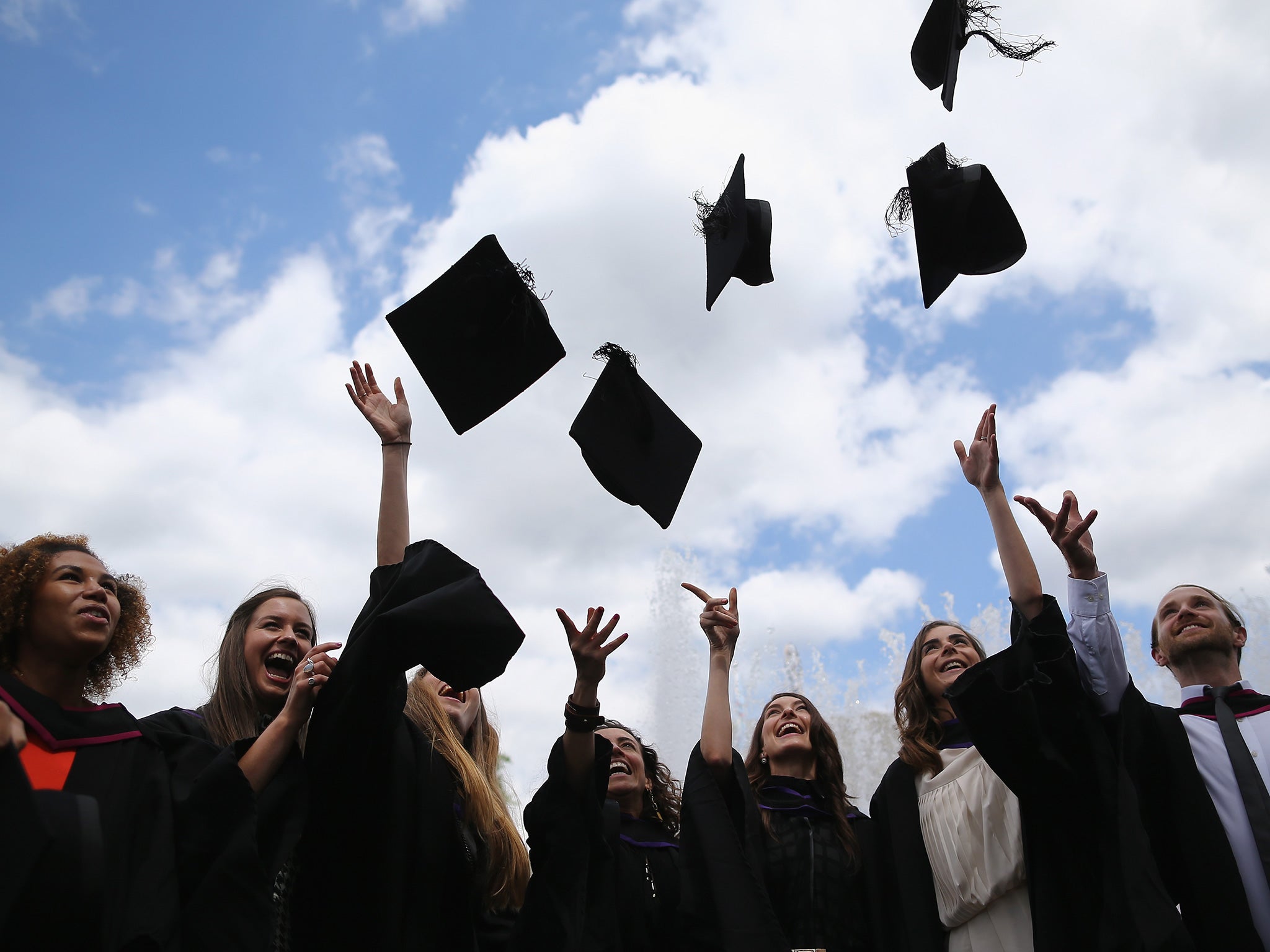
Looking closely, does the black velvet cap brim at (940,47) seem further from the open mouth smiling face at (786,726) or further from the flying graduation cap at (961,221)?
the open mouth smiling face at (786,726)

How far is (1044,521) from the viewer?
307 centimetres

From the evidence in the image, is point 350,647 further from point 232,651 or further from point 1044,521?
point 1044,521

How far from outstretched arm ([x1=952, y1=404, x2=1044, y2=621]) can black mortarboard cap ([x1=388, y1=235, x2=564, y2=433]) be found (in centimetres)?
158

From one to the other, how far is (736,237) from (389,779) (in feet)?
7.68

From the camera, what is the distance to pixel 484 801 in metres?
2.96

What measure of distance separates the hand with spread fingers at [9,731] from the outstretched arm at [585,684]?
1434 mm

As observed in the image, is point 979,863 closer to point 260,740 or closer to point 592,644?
point 592,644

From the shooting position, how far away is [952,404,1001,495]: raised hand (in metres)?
3.28

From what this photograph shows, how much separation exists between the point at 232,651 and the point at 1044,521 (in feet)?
8.19

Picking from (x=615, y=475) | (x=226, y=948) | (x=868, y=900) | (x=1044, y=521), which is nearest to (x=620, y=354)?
(x=615, y=475)

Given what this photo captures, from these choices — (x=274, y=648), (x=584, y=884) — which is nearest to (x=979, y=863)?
(x=584, y=884)

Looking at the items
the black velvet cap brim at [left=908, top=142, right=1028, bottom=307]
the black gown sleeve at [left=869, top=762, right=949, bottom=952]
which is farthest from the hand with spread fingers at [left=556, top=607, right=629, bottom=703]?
the black velvet cap brim at [left=908, top=142, right=1028, bottom=307]

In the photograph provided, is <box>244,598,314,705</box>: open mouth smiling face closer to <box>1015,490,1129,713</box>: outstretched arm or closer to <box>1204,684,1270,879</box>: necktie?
<box>1015,490,1129,713</box>: outstretched arm

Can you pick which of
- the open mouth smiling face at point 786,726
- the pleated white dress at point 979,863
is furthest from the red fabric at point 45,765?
the pleated white dress at point 979,863
